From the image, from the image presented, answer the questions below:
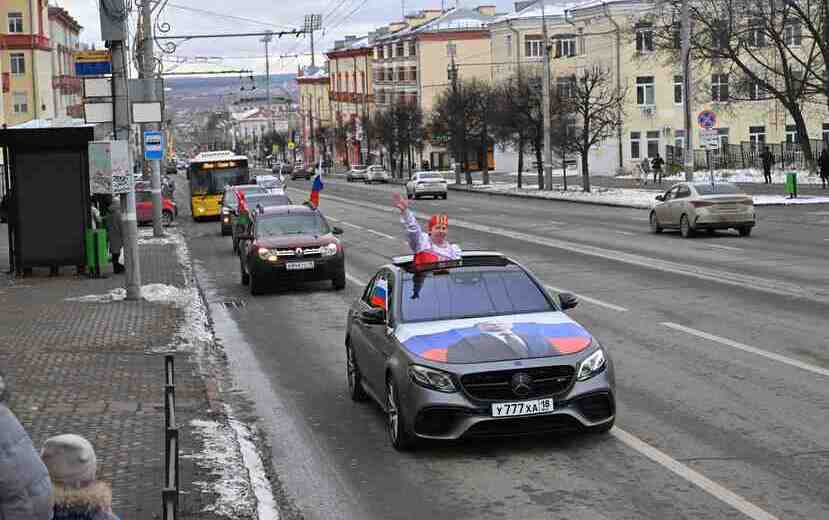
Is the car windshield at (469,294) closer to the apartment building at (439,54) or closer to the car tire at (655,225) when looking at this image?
the car tire at (655,225)

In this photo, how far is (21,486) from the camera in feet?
14.7

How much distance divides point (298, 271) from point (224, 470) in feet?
45.2

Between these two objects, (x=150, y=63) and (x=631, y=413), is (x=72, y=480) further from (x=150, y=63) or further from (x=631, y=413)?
(x=150, y=63)

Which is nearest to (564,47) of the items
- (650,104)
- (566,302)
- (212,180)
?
(650,104)

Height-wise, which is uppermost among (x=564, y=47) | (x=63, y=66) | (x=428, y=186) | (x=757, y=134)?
(x=63, y=66)

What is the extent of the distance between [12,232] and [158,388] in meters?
15.6

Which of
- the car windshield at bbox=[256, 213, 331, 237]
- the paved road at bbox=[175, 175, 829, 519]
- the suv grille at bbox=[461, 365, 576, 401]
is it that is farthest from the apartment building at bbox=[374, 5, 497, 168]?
the suv grille at bbox=[461, 365, 576, 401]

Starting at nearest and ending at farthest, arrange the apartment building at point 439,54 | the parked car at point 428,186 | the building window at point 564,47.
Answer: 1. the parked car at point 428,186
2. the building window at point 564,47
3. the apartment building at point 439,54

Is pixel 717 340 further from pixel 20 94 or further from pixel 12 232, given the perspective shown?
pixel 20 94

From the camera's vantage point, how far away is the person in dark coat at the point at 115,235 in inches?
1054

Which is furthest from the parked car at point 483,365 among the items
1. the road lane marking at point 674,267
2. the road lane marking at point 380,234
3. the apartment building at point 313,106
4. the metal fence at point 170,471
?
the apartment building at point 313,106

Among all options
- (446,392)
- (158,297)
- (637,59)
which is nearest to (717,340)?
(446,392)

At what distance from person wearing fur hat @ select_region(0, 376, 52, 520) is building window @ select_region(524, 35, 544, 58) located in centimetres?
9754

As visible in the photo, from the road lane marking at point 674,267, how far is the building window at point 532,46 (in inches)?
2501
